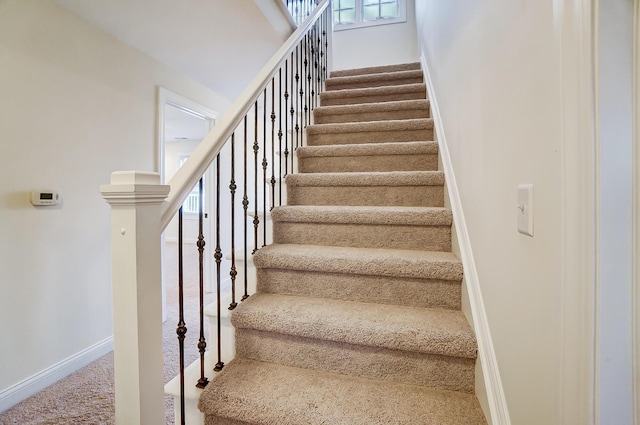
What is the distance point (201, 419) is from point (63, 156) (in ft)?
5.81

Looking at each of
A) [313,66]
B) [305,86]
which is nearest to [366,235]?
[305,86]

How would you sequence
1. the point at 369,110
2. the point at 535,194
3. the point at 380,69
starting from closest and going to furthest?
1. the point at 535,194
2. the point at 369,110
3. the point at 380,69

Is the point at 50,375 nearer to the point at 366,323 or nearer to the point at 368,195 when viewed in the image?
the point at 366,323

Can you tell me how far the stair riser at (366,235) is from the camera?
4.83ft

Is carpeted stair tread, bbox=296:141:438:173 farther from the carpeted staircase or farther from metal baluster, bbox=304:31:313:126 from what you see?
metal baluster, bbox=304:31:313:126

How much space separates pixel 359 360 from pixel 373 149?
A: 1.29 metres

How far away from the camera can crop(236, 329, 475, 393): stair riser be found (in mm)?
1031

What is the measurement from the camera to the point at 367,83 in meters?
2.92

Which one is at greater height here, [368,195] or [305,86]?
[305,86]

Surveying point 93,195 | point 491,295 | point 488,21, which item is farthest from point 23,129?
point 491,295

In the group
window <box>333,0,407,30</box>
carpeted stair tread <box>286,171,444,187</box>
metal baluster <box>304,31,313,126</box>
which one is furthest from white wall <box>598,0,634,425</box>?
window <box>333,0,407,30</box>

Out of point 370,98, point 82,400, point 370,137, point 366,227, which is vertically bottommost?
point 82,400

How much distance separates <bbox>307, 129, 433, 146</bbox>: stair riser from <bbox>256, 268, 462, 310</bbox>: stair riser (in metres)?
1.20

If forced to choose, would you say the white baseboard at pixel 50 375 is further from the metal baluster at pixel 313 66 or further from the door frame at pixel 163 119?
the metal baluster at pixel 313 66
